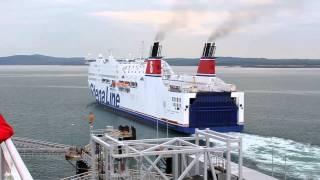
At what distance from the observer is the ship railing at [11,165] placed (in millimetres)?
3184

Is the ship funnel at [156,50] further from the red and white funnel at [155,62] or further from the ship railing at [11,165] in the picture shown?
the ship railing at [11,165]

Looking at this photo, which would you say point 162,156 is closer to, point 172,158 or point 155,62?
point 172,158

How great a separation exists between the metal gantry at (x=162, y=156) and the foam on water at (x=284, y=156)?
7192 mm

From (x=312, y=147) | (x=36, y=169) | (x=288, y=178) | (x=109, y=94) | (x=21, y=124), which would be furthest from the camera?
(x=109, y=94)

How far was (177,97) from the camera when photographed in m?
38.2

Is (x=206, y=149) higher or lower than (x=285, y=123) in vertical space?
higher

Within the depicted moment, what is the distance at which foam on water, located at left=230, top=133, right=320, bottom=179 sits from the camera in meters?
26.0

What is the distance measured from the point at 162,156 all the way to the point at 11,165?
15128mm

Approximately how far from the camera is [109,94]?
58188mm

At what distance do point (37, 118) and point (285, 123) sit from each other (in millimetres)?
27788

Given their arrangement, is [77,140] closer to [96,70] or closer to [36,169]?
[36,169]

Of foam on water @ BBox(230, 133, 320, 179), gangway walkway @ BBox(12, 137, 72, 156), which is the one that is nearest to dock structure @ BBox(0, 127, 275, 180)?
gangway walkway @ BBox(12, 137, 72, 156)

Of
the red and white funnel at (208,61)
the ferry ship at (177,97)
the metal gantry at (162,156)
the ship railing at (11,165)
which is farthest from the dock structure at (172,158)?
the red and white funnel at (208,61)

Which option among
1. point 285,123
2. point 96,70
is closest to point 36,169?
point 285,123
